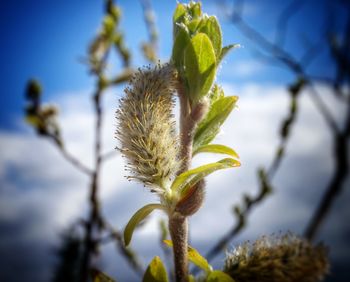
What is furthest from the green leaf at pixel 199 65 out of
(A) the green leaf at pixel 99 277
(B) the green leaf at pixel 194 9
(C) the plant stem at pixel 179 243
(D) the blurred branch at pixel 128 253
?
(D) the blurred branch at pixel 128 253

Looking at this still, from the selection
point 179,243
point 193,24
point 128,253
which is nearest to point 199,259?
point 179,243

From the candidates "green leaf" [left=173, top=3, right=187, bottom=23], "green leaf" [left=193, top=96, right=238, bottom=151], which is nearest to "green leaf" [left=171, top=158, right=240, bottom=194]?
"green leaf" [left=193, top=96, right=238, bottom=151]

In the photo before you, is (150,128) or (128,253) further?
(128,253)

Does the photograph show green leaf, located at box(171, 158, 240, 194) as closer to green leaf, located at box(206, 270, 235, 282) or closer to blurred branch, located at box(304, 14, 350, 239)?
green leaf, located at box(206, 270, 235, 282)

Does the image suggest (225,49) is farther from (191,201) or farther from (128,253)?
(128,253)

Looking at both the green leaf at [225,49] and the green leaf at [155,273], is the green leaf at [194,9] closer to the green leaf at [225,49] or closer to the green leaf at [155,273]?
the green leaf at [225,49]

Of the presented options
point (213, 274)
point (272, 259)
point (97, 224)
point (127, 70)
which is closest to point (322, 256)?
point (272, 259)

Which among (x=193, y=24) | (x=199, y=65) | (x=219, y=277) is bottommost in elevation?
(x=219, y=277)
